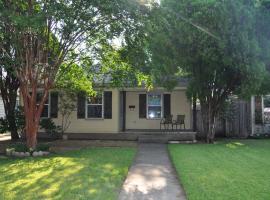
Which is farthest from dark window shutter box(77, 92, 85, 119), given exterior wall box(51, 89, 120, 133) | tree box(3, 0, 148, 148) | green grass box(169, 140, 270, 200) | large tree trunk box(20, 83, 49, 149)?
green grass box(169, 140, 270, 200)

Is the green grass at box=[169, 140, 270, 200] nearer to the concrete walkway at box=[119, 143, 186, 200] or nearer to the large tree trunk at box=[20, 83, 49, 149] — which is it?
the concrete walkway at box=[119, 143, 186, 200]

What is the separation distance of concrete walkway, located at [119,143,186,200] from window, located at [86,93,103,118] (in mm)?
8112

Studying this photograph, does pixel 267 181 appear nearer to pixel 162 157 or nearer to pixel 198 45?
pixel 162 157

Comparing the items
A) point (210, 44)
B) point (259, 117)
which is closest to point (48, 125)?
point (210, 44)

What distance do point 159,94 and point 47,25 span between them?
32.6 feet

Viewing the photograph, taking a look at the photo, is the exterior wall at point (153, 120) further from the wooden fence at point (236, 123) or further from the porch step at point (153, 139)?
the porch step at point (153, 139)

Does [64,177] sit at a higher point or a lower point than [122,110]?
lower

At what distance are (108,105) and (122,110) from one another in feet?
3.91

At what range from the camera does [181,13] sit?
50.9ft

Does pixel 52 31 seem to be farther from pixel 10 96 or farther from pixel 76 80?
pixel 10 96

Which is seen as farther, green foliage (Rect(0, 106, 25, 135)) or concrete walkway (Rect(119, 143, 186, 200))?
green foliage (Rect(0, 106, 25, 135))

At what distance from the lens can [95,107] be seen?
19875 mm

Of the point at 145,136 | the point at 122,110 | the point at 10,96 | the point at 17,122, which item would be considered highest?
the point at 10,96

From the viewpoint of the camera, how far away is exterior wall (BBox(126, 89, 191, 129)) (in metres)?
20.4
